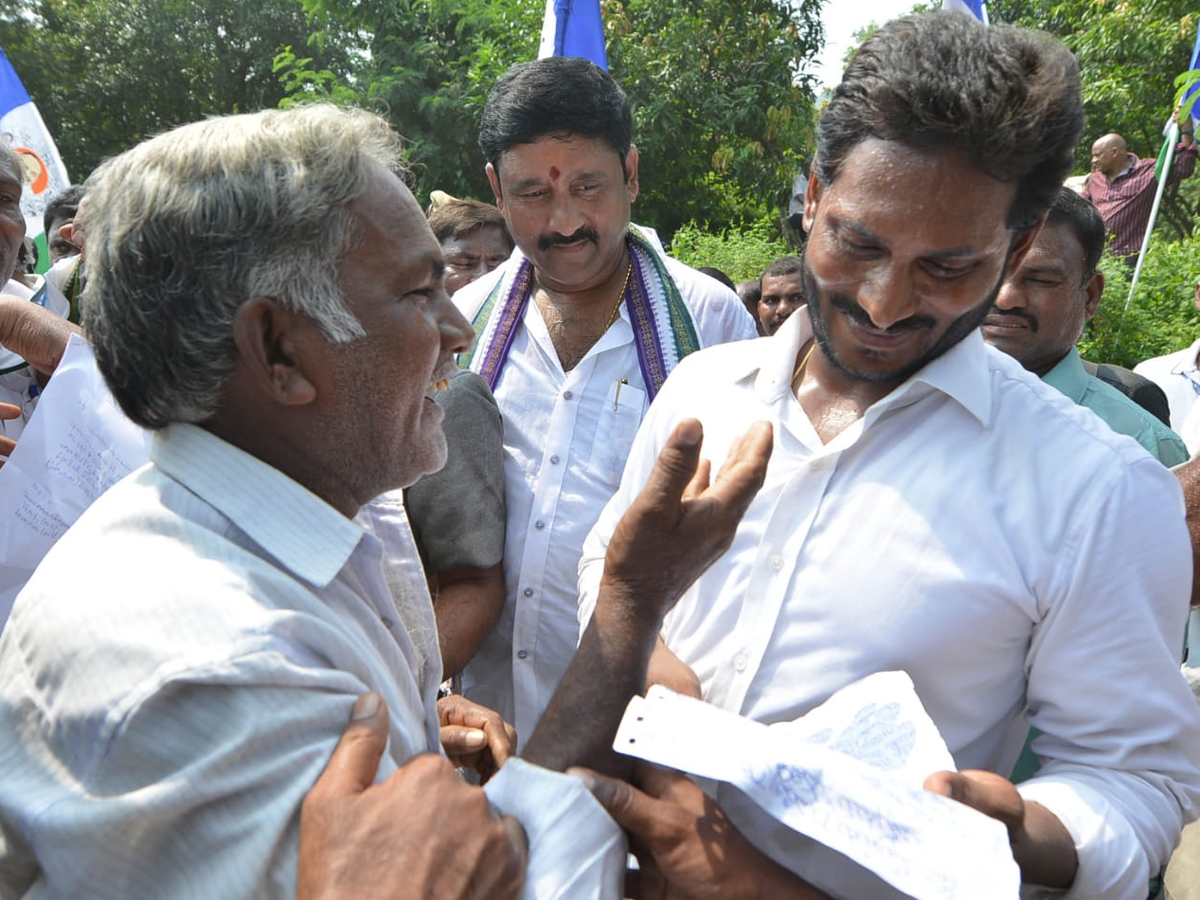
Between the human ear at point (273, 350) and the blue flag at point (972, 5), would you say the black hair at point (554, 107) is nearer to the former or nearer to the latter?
the human ear at point (273, 350)

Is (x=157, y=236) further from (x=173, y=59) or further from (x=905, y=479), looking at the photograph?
(x=173, y=59)

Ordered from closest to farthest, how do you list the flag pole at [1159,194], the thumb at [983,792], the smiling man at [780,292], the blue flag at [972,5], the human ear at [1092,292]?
the thumb at [983,792] < the human ear at [1092,292] < the blue flag at [972,5] < the smiling man at [780,292] < the flag pole at [1159,194]

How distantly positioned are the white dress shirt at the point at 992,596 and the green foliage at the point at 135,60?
23.7 metres

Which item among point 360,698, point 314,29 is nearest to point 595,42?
point 360,698

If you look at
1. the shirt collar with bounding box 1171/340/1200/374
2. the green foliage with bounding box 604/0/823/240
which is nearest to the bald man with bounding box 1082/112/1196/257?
the shirt collar with bounding box 1171/340/1200/374

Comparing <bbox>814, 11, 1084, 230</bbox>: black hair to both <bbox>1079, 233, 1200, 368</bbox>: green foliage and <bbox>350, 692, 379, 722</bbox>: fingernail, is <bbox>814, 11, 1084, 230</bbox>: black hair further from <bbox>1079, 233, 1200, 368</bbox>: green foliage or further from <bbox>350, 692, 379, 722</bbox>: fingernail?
<bbox>1079, 233, 1200, 368</bbox>: green foliage

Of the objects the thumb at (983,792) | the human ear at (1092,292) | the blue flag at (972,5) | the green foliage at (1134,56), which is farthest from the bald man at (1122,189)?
the thumb at (983,792)

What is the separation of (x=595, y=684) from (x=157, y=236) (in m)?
0.92

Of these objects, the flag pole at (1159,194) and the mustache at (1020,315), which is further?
the flag pole at (1159,194)

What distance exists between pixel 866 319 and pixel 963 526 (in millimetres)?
415

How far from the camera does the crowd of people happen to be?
4.12 ft

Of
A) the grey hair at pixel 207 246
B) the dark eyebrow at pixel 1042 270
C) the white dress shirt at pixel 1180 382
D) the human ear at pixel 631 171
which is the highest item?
the grey hair at pixel 207 246

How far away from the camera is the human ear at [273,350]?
1522mm

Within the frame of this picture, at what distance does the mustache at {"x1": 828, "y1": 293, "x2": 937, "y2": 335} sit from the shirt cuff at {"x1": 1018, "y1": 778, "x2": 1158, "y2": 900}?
0.79 m
